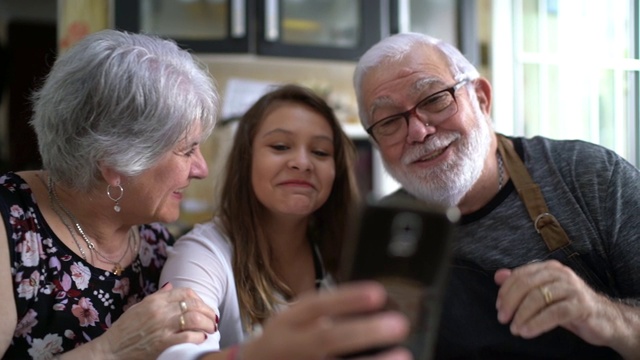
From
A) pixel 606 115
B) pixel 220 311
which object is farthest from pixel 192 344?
pixel 606 115

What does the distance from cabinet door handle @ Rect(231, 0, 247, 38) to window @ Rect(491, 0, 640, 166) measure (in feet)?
3.55

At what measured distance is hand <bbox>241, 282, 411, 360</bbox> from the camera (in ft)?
1.53

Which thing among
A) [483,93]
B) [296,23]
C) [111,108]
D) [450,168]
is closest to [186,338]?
[111,108]

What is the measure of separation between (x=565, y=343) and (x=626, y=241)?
0.22 m

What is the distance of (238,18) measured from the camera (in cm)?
232

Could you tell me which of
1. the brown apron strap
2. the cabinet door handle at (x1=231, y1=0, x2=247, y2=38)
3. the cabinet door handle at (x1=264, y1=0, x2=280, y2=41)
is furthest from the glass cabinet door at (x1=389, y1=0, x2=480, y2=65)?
the brown apron strap

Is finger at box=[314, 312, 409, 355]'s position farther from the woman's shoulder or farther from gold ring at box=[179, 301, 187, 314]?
the woman's shoulder

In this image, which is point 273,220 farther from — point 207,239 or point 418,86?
point 418,86

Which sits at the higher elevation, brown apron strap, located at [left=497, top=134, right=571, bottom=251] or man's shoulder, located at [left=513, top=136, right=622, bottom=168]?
man's shoulder, located at [left=513, top=136, right=622, bottom=168]

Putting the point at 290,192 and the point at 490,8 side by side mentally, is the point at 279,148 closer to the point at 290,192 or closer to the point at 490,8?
the point at 290,192

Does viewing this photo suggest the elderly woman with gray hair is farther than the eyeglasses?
No

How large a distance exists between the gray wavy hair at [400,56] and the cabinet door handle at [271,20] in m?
1.13

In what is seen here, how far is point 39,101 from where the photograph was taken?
1037mm

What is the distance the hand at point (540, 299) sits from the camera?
777 millimetres
